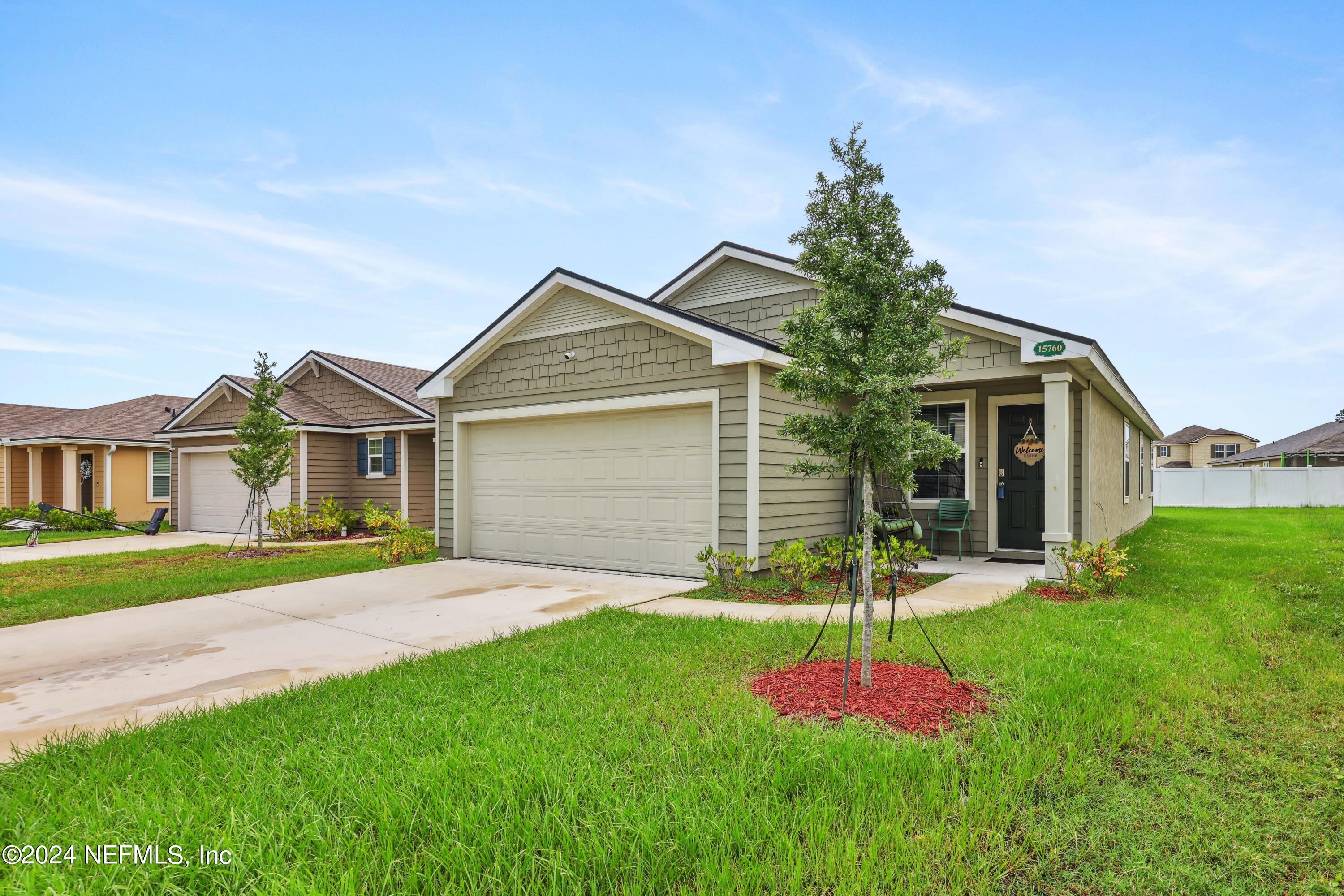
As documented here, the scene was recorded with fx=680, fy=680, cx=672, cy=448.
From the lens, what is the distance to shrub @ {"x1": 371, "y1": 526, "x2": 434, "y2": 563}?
36.0ft

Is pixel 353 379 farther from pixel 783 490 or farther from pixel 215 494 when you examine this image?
pixel 783 490

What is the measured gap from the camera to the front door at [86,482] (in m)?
19.7

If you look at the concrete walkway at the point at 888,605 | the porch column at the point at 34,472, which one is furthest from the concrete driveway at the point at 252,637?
the porch column at the point at 34,472

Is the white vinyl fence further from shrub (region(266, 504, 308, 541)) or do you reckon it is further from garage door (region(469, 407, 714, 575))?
shrub (region(266, 504, 308, 541))

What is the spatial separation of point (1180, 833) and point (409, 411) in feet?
53.4

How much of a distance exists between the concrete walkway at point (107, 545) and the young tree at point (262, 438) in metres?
2.37

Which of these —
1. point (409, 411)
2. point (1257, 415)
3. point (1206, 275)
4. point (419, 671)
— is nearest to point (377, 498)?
point (409, 411)

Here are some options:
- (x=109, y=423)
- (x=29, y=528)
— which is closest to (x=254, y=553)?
(x=29, y=528)

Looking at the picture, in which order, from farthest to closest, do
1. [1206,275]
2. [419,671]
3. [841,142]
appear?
[1206,275]
[419,671]
[841,142]

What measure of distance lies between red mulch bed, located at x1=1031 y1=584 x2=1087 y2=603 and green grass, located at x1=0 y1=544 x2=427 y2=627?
890 centimetres

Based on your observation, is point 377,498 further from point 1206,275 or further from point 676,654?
point 1206,275

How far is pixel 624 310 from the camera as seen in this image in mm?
9195

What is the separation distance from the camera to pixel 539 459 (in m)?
10.2

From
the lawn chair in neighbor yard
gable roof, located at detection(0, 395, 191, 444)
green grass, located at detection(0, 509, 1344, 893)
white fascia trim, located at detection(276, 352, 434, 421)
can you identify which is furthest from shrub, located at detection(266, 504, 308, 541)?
green grass, located at detection(0, 509, 1344, 893)
